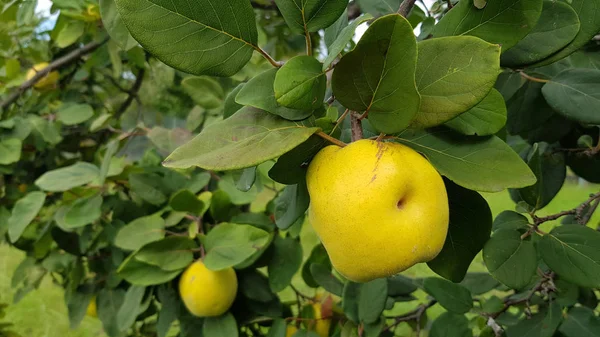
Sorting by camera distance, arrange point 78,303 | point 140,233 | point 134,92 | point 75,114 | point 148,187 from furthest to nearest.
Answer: point 134,92
point 75,114
point 78,303
point 148,187
point 140,233

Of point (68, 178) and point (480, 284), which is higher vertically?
point (68, 178)

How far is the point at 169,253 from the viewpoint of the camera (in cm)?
95

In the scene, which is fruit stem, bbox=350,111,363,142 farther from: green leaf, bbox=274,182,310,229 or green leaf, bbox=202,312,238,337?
green leaf, bbox=202,312,238,337

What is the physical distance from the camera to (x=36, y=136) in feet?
5.38

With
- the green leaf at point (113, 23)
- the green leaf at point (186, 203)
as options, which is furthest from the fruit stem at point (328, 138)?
the green leaf at point (186, 203)

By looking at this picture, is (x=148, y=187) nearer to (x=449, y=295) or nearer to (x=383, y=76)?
(x=449, y=295)

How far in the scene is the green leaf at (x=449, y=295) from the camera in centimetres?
90

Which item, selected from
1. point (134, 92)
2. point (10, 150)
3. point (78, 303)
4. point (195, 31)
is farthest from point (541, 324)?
point (134, 92)

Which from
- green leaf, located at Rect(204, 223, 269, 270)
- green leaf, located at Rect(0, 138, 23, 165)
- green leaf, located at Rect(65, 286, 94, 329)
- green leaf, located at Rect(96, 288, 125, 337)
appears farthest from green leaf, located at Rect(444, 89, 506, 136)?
green leaf, located at Rect(0, 138, 23, 165)

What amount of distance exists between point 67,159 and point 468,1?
1.72m

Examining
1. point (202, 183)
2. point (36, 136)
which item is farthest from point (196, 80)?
point (36, 136)

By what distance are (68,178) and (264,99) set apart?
850mm

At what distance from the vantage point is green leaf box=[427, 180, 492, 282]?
0.51 metres

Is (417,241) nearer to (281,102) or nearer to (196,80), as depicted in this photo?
(281,102)
